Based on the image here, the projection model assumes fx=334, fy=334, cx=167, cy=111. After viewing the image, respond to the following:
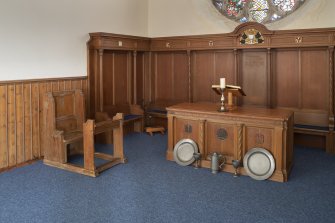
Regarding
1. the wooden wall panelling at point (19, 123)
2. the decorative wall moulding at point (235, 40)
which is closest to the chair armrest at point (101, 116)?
the decorative wall moulding at point (235, 40)

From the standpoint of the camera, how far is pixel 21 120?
4.79m

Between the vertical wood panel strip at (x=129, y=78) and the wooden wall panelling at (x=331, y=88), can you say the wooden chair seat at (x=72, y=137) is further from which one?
the wooden wall panelling at (x=331, y=88)

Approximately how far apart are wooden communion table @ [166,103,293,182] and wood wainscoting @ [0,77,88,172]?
199cm

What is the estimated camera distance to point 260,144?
167 inches

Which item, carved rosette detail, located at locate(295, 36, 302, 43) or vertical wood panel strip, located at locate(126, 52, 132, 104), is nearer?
carved rosette detail, located at locate(295, 36, 302, 43)

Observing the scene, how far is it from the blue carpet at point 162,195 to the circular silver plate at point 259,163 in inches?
A: 3.7

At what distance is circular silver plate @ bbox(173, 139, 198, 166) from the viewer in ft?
15.4

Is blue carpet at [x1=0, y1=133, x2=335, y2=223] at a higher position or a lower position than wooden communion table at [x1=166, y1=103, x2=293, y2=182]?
lower

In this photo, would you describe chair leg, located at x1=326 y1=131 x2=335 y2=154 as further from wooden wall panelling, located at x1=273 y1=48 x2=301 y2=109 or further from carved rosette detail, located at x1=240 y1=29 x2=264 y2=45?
carved rosette detail, located at x1=240 y1=29 x2=264 y2=45

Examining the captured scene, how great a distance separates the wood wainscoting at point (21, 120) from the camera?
4562 mm

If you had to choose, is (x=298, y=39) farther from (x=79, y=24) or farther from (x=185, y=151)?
(x=79, y=24)

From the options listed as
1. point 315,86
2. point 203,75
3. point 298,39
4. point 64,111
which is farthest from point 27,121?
point 315,86

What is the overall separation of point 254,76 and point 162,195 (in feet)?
11.4

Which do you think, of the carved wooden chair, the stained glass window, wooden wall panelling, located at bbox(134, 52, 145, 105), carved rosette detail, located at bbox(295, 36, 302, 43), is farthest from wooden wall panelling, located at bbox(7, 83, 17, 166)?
carved rosette detail, located at bbox(295, 36, 302, 43)
